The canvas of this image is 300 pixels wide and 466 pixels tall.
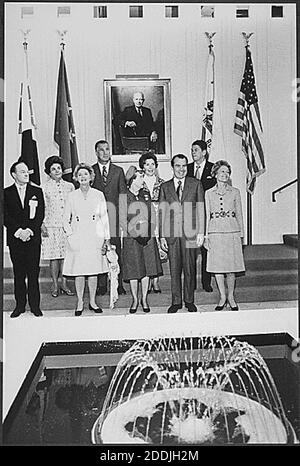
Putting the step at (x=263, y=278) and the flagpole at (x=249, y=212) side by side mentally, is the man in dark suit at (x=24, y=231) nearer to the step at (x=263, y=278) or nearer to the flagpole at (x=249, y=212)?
the step at (x=263, y=278)

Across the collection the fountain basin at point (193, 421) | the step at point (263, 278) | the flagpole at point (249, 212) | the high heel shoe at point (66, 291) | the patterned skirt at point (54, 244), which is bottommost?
the fountain basin at point (193, 421)

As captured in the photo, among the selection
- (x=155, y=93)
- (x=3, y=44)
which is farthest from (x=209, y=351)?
(x=3, y=44)

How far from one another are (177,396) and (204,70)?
117 cm

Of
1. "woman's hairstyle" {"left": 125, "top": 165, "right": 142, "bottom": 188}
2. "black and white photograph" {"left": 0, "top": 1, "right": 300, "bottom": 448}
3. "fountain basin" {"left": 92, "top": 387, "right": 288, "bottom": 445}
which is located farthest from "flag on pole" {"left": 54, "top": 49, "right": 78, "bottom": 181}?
"fountain basin" {"left": 92, "top": 387, "right": 288, "bottom": 445}

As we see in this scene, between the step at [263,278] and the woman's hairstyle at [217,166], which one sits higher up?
the woman's hairstyle at [217,166]

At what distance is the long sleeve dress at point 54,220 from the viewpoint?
2.33 metres

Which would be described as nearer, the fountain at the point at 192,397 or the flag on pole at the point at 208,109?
the fountain at the point at 192,397

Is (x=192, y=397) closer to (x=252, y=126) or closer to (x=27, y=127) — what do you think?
(x=252, y=126)

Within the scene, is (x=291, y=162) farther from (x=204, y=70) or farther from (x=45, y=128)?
(x=45, y=128)

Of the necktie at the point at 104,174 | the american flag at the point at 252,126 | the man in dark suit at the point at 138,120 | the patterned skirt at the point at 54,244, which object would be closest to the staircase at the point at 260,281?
the patterned skirt at the point at 54,244

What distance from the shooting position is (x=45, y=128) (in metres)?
2.32

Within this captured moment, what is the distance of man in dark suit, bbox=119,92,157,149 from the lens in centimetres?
234

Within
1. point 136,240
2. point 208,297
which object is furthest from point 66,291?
→ point 208,297

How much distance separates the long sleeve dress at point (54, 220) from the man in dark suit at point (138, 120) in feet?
1.02
